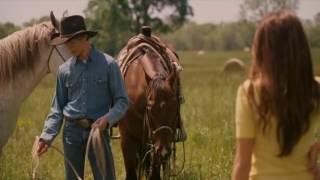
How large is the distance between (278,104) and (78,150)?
2233 mm

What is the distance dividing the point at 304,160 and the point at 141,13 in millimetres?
52849

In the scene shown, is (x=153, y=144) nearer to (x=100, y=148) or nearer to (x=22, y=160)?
(x=100, y=148)

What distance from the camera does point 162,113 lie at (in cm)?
506

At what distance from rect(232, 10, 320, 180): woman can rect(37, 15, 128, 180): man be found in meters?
1.71

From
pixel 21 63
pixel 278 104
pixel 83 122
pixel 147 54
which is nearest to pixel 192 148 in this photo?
pixel 147 54

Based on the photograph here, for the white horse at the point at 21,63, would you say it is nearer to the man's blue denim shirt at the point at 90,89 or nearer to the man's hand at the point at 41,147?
the man's blue denim shirt at the point at 90,89

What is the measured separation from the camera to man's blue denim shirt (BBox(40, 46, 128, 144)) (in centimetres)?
421

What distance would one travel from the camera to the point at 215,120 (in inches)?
431

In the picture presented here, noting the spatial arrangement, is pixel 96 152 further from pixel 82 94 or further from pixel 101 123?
pixel 82 94

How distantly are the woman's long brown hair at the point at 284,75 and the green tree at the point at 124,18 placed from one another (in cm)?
5035

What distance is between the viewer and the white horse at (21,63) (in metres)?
5.50

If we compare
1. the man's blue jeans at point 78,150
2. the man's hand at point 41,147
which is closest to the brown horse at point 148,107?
the man's blue jeans at point 78,150

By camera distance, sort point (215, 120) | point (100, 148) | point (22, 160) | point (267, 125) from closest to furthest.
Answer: point (267, 125), point (100, 148), point (22, 160), point (215, 120)

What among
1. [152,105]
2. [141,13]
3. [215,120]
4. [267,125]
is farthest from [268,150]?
[141,13]
